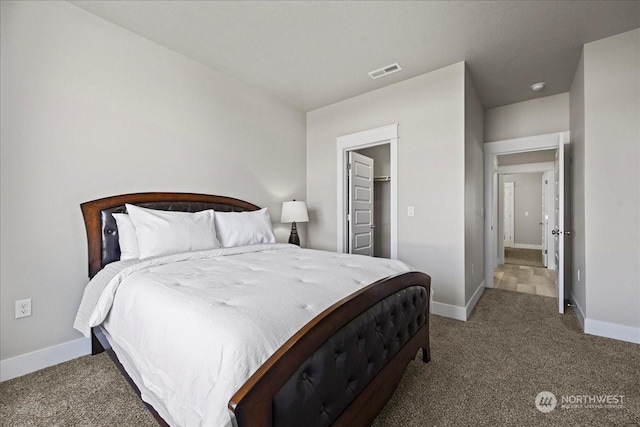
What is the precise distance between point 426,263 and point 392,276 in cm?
166

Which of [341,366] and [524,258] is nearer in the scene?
[341,366]

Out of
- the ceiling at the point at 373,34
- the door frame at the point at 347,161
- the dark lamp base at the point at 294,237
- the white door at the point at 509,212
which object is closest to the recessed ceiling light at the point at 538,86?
the ceiling at the point at 373,34

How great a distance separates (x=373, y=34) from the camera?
100 inches

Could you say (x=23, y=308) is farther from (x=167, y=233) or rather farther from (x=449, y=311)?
(x=449, y=311)

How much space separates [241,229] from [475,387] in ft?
7.36

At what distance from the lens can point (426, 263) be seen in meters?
3.24

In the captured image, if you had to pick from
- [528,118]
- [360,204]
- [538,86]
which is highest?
→ [538,86]

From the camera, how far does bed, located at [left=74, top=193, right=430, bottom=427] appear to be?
0.91 metres

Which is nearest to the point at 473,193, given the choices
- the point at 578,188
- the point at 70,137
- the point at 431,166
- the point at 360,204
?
the point at 431,166

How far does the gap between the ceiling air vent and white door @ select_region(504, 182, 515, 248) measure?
743 centimetres

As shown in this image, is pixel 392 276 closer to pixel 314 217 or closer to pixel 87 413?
pixel 87 413

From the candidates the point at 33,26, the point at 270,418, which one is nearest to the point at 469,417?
the point at 270,418

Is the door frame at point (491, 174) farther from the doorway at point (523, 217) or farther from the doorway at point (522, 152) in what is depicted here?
the doorway at point (523, 217)

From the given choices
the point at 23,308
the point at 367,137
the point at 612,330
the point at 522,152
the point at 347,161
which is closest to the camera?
the point at 23,308
